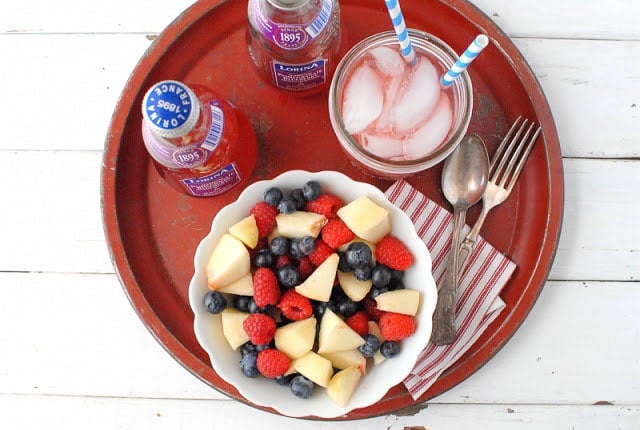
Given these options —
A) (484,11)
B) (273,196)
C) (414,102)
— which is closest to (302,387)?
(273,196)

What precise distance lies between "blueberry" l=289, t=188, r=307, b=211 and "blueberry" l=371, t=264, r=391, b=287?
0.18 m

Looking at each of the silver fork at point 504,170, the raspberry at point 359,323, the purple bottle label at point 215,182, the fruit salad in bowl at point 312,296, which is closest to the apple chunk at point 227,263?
the fruit salad in bowl at point 312,296

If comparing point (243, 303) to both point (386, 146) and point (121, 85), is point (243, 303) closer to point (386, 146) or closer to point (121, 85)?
point (386, 146)

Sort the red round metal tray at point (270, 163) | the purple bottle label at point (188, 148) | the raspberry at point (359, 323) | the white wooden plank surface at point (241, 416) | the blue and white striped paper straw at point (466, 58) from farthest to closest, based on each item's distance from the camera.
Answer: the white wooden plank surface at point (241, 416) → the red round metal tray at point (270, 163) → the raspberry at point (359, 323) → the purple bottle label at point (188, 148) → the blue and white striped paper straw at point (466, 58)

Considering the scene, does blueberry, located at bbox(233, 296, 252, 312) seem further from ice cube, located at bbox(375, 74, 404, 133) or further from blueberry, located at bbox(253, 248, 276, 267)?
ice cube, located at bbox(375, 74, 404, 133)

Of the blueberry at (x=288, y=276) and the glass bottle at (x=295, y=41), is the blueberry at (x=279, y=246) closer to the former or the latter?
the blueberry at (x=288, y=276)

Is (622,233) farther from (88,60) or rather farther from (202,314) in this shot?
(88,60)

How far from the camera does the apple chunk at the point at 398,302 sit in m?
1.06

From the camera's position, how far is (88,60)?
1348 mm

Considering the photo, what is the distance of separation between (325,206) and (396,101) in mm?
235

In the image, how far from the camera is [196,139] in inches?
38.4

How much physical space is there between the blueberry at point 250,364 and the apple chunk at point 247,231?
0.20 m

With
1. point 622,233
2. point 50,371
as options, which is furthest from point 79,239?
point 622,233

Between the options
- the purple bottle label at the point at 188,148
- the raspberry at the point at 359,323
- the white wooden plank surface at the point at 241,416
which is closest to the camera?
the purple bottle label at the point at 188,148
